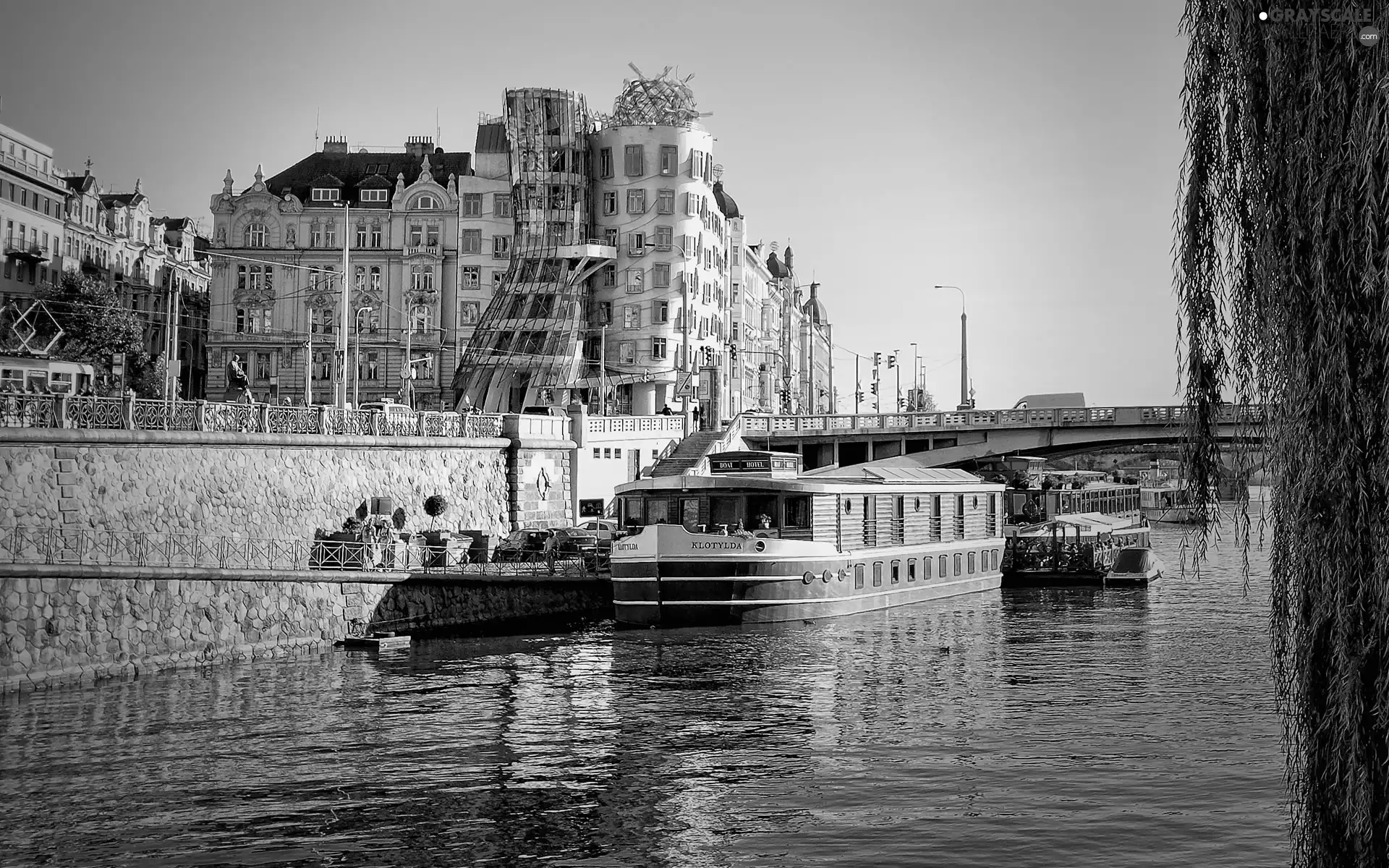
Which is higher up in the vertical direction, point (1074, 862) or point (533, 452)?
point (533, 452)

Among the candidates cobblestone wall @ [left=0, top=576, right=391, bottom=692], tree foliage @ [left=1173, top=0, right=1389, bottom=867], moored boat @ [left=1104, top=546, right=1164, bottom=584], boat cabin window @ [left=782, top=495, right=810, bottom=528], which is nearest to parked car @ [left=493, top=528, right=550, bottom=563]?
cobblestone wall @ [left=0, top=576, right=391, bottom=692]

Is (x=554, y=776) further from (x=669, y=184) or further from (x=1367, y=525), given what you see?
(x=669, y=184)

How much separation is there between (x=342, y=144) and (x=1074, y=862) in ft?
321

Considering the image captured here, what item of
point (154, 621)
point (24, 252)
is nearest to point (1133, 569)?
point (154, 621)

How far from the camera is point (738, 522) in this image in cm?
4475

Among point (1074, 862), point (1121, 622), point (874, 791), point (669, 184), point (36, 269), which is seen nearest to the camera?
point (1074, 862)

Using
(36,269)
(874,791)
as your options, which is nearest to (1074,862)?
(874,791)

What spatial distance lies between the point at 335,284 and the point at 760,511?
6114 cm

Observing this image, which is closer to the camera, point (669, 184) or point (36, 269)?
point (36, 269)

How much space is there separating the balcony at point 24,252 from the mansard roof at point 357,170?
69.9 feet

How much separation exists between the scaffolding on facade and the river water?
5209 cm

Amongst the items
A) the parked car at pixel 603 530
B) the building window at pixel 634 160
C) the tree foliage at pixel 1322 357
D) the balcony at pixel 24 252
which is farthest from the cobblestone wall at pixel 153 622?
the building window at pixel 634 160

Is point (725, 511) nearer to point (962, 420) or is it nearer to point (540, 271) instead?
point (962, 420)

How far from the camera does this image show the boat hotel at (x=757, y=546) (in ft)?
142
